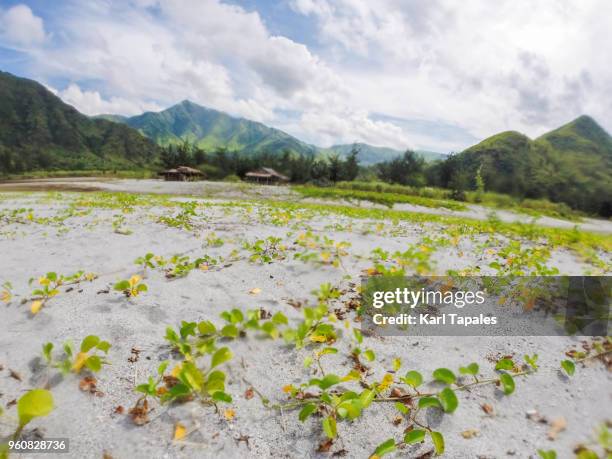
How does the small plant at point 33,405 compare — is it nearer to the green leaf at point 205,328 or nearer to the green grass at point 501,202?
the green leaf at point 205,328

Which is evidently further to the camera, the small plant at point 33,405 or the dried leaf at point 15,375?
the dried leaf at point 15,375

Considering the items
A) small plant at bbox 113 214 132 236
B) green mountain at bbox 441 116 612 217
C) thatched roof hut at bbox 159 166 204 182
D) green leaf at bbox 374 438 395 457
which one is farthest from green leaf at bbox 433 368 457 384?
thatched roof hut at bbox 159 166 204 182

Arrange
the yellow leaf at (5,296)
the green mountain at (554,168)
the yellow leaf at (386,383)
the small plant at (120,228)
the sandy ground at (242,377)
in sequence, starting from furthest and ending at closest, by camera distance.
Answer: the green mountain at (554,168)
the small plant at (120,228)
the yellow leaf at (5,296)
the yellow leaf at (386,383)
the sandy ground at (242,377)

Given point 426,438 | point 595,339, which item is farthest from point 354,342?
point 595,339

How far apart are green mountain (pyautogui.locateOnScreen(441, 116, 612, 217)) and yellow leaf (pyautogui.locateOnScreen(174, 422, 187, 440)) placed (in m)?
5.62

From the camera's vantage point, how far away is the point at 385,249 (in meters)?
4.73

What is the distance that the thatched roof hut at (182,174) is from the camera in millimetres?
54531

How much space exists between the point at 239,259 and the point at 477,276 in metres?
2.88

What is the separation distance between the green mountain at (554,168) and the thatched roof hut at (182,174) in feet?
142

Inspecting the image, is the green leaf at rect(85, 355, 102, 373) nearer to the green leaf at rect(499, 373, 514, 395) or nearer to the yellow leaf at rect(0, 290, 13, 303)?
the yellow leaf at rect(0, 290, 13, 303)

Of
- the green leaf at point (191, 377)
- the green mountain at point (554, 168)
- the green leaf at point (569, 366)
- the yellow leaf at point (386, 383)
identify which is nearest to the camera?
the green leaf at point (191, 377)

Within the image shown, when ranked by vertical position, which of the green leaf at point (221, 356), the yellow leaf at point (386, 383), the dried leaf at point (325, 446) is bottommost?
the dried leaf at point (325, 446)

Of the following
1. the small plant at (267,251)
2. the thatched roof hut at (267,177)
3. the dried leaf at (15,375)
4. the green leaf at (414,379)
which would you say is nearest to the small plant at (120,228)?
the small plant at (267,251)

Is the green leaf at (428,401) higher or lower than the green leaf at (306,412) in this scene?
higher
